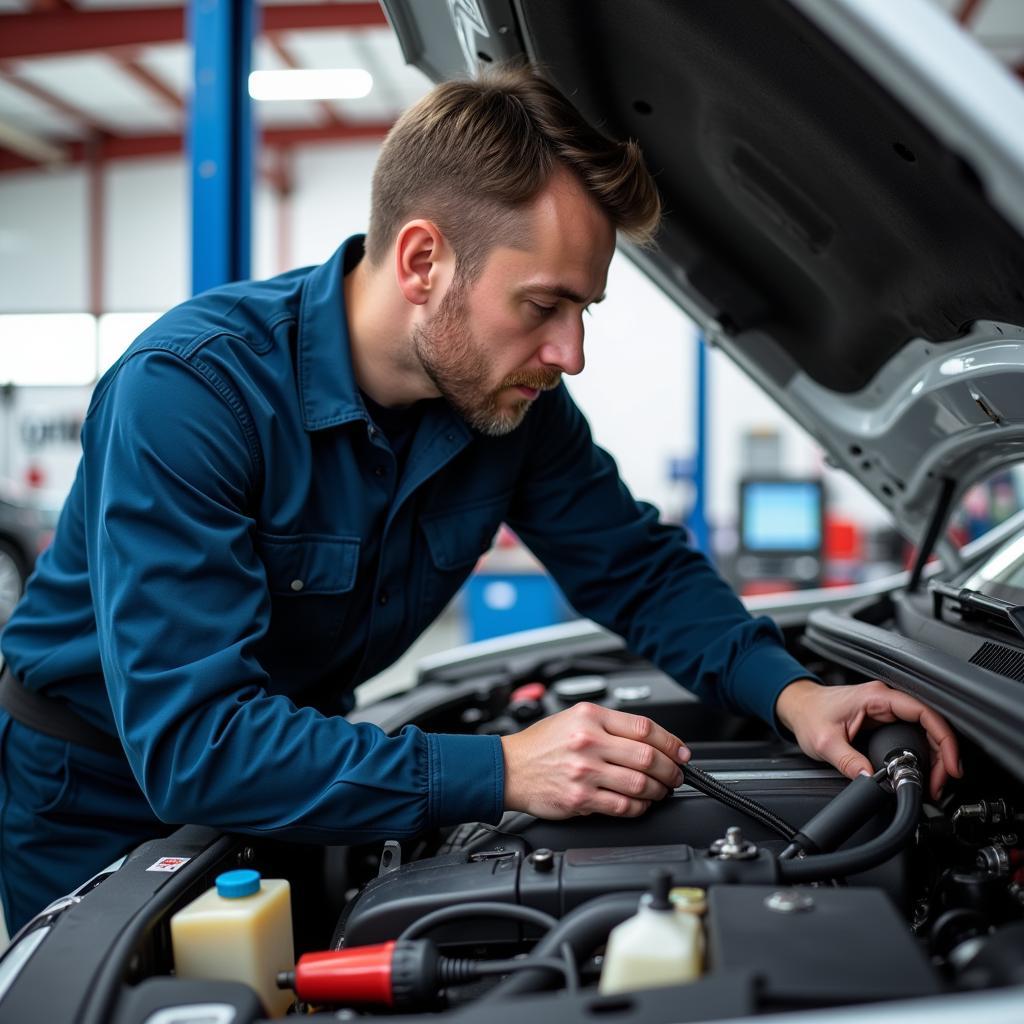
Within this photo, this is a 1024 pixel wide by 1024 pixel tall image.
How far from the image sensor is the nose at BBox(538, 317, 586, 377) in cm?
117

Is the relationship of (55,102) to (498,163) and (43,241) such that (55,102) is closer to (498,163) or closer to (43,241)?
(43,241)

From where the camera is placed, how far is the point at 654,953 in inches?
25.4

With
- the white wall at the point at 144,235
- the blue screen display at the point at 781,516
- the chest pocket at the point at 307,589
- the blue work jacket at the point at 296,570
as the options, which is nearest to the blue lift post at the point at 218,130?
the blue work jacket at the point at 296,570

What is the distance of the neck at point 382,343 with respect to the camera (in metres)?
1.24

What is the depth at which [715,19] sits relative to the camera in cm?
95

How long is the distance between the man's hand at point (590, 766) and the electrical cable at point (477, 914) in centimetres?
14

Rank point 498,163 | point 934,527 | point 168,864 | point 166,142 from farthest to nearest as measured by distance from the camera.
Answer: point 166,142 → point 934,527 → point 498,163 → point 168,864

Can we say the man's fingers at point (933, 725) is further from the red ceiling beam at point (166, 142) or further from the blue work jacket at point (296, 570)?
the red ceiling beam at point (166, 142)

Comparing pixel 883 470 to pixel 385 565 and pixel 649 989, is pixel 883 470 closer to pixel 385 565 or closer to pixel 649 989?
pixel 385 565

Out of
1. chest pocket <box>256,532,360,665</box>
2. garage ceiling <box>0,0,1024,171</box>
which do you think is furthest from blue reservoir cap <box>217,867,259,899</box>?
garage ceiling <box>0,0,1024,171</box>

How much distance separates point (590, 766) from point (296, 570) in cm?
42

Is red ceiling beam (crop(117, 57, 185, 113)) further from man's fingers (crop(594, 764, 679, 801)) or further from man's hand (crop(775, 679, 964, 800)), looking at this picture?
man's fingers (crop(594, 764, 679, 801))

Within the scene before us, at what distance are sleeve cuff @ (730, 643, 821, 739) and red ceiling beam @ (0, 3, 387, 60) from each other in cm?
613

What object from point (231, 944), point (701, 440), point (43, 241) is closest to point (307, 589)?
point (231, 944)
